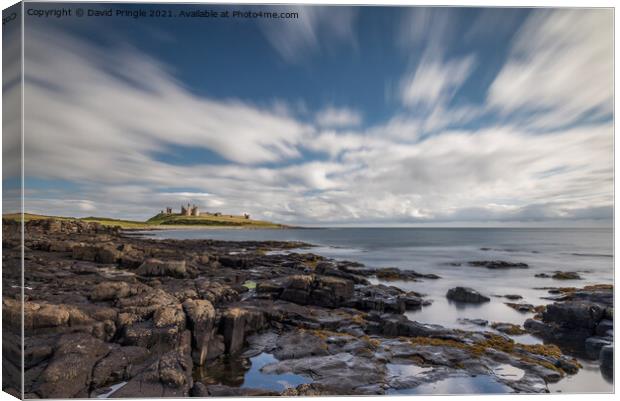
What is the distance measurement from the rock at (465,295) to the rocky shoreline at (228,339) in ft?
0.09

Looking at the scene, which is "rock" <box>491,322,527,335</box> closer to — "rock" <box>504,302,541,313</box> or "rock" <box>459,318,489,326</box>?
"rock" <box>459,318,489,326</box>

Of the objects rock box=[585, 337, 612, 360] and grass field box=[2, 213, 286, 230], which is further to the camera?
grass field box=[2, 213, 286, 230]

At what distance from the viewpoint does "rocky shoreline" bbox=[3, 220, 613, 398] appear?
4430 mm

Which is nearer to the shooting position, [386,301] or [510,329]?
[510,329]

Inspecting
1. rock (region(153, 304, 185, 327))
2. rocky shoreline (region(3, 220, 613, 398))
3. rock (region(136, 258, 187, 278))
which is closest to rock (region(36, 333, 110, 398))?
rocky shoreline (region(3, 220, 613, 398))

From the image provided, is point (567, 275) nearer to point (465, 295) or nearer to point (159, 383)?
point (465, 295)

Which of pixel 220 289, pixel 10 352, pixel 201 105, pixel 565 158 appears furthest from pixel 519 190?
pixel 10 352

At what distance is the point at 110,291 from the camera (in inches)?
258

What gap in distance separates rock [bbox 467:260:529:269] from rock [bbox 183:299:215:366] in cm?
910

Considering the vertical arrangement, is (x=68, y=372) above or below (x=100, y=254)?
below

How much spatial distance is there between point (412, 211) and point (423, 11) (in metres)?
3.42

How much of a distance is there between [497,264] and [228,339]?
9.01m

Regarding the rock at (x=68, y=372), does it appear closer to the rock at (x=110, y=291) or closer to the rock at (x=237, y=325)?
the rock at (x=110, y=291)

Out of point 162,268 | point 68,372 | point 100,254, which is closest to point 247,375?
point 68,372
